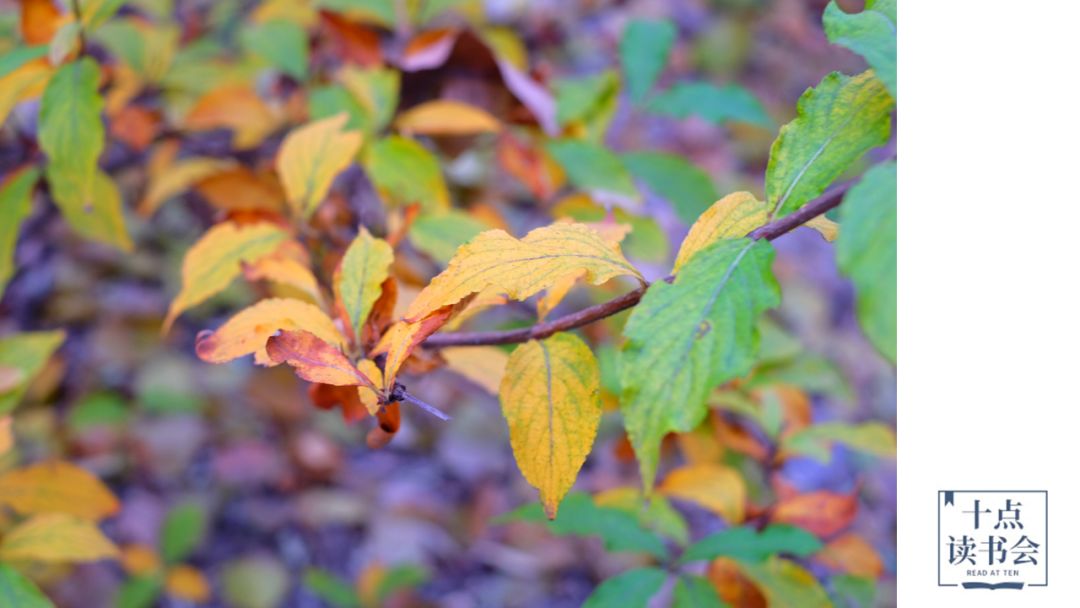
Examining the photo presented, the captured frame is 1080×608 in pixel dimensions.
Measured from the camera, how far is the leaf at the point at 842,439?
3.38ft

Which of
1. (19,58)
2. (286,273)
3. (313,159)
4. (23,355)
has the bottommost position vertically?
(23,355)

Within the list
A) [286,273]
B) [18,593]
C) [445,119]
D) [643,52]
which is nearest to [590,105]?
[643,52]

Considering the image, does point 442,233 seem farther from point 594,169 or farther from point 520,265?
point 520,265

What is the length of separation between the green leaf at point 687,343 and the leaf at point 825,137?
0.06 metres

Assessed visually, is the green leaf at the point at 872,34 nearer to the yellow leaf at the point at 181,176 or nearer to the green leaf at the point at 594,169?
the green leaf at the point at 594,169

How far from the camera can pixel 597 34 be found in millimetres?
2516

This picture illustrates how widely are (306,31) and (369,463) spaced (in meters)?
0.95

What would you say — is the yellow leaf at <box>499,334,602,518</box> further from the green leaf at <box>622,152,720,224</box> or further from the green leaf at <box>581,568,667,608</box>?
the green leaf at <box>622,152,720,224</box>

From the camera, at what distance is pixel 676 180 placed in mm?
1171

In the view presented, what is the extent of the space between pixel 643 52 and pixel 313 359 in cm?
84

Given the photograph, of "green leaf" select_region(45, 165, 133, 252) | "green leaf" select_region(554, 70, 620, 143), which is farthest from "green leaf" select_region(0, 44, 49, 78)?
"green leaf" select_region(554, 70, 620, 143)

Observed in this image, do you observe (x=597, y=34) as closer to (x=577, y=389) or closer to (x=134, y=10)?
(x=134, y=10)
